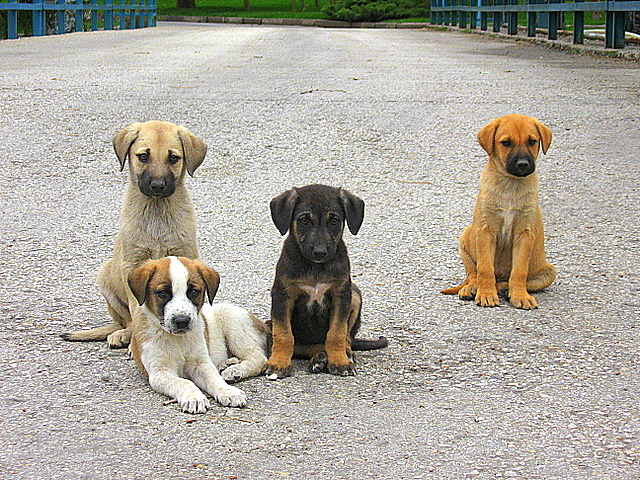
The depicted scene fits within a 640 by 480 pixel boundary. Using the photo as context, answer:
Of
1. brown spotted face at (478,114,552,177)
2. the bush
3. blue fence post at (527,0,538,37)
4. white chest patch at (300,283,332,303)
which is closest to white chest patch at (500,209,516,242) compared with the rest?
brown spotted face at (478,114,552,177)

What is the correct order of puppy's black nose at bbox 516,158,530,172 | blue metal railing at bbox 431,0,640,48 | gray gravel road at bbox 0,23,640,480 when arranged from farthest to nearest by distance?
blue metal railing at bbox 431,0,640,48 → puppy's black nose at bbox 516,158,530,172 → gray gravel road at bbox 0,23,640,480

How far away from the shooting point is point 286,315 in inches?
199

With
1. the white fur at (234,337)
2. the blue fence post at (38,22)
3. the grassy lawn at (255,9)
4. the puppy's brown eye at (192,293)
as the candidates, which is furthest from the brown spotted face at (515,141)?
the grassy lawn at (255,9)

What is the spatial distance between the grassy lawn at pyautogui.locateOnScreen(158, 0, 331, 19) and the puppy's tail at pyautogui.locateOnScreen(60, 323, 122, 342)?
151 feet

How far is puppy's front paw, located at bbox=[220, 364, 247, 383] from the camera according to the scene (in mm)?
4934

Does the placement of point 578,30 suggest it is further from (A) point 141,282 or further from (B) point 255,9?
(B) point 255,9

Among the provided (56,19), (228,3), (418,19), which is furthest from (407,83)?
(228,3)

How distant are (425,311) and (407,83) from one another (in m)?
9.98

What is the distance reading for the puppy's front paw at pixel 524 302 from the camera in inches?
245

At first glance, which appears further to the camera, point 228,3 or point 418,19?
point 228,3

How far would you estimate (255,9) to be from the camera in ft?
198

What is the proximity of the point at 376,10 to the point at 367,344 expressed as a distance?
44559 millimetres

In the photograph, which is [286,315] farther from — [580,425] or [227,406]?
[580,425]

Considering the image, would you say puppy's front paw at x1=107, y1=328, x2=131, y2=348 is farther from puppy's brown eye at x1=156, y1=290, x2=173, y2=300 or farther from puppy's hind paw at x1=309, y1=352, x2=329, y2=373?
puppy's hind paw at x1=309, y1=352, x2=329, y2=373
